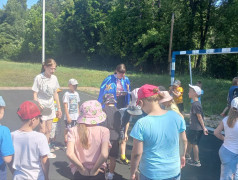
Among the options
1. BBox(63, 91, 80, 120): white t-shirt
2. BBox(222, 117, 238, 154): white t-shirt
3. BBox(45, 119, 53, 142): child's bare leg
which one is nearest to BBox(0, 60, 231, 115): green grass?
BBox(63, 91, 80, 120): white t-shirt

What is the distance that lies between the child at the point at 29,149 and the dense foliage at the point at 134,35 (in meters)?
19.2

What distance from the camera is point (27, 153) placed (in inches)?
105

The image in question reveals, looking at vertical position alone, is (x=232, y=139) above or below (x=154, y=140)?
below

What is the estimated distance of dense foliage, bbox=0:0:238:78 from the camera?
80.1ft

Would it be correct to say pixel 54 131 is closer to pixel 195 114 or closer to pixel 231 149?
pixel 195 114

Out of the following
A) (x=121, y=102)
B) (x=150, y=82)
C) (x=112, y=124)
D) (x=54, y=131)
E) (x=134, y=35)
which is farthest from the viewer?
(x=134, y=35)

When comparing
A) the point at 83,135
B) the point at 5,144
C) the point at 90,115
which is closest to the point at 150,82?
the point at 90,115

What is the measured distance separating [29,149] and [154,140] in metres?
1.29

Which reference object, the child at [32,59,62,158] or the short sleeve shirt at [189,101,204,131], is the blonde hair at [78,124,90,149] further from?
the short sleeve shirt at [189,101,204,131]

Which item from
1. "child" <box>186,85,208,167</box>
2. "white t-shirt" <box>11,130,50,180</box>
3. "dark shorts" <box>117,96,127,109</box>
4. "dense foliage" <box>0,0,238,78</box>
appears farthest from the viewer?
"dense foliage" <box>0,0,238,78</box>

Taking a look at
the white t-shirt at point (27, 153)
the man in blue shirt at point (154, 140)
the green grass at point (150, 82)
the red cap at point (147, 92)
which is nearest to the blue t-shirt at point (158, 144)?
the man in blue shirt at point (154, 140)

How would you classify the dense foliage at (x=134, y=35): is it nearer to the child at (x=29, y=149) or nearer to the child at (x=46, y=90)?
the child at (x=46, y=90)

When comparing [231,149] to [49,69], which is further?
[49,69]

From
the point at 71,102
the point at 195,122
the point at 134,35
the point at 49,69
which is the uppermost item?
the point at 134,35
